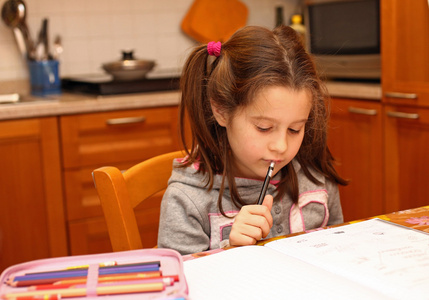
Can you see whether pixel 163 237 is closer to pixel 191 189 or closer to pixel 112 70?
pixel 191 189

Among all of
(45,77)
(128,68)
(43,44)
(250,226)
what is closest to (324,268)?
(250,226)

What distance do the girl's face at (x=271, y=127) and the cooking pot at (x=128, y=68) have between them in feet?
4.67

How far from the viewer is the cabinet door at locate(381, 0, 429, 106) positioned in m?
2.07

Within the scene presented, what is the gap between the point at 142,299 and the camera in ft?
1.88

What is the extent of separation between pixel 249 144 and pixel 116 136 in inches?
51.3

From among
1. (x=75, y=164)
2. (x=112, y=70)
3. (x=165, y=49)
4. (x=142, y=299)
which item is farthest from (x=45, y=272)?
(x=165, y=49)

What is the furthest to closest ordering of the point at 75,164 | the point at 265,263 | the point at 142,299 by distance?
the point at 75,164 < the point at 265,263 < the point at 142,299

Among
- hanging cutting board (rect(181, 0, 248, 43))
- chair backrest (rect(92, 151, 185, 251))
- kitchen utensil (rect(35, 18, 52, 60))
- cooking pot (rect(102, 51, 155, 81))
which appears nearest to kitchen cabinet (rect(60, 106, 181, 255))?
cooking pot (rect(102, 51, 155, 81))

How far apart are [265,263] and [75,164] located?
61.7 inches

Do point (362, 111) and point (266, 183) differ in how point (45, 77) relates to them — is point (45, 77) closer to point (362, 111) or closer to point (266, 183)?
point (362, 111)

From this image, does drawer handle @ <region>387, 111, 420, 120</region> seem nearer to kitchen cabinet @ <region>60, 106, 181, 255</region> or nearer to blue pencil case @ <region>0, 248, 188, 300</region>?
kitchen cabinet @ <region>60, 106, 181, 255</region>

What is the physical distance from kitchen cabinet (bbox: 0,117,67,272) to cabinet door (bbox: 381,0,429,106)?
125 cm

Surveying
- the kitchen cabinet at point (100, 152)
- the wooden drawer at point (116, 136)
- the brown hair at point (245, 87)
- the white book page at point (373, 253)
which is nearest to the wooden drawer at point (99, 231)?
the kitchen cabinet at point (100, 152)

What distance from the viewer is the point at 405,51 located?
214 centimetres
